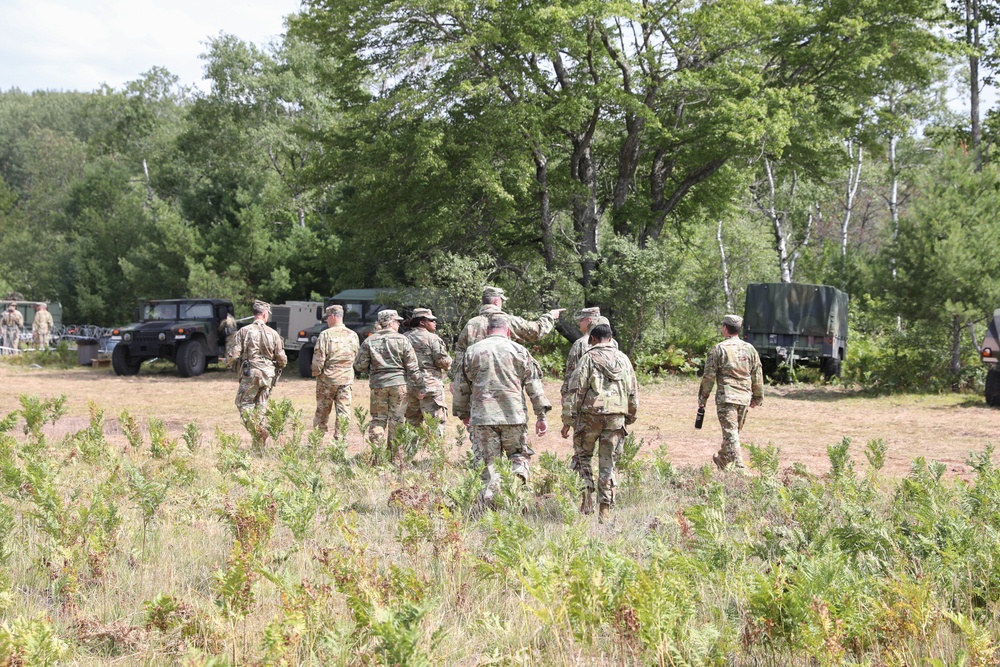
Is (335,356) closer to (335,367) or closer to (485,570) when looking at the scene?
(335,367)

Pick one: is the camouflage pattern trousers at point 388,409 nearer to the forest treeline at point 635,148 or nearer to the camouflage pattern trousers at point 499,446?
the camouflage pattern trousers at point 499,446

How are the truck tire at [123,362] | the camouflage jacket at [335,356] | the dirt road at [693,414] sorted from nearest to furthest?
the camouflage jacket at [335,356] < the dirt road at [693,414] < the truck tire at [123,362]

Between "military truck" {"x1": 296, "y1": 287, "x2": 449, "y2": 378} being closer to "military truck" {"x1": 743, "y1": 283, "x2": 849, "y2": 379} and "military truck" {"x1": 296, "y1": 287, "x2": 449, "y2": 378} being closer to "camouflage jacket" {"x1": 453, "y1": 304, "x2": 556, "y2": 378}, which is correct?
"military truck" {"x1": 743, "y1": 283, "x2": 849, "y2": 379}

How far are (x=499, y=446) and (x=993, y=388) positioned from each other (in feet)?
36.2

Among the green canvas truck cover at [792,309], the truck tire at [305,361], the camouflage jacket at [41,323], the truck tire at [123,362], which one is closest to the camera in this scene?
the green canvas truck cover at [792,309]

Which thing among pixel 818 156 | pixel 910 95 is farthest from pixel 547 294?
pixel 910 95

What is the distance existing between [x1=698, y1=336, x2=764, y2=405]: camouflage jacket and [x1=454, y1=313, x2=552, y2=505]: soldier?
2.43m

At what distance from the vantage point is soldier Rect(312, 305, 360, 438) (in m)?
10.5

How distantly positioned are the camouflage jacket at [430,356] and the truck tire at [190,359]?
11368 millimetres

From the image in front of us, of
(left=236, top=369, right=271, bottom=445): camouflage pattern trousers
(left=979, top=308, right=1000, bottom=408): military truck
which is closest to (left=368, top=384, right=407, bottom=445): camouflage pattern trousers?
(left=236, top=369, right=271, bottom=445): camouflage pattern trousers

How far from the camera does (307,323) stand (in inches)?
819

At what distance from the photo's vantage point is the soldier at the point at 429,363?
9594 millimetres

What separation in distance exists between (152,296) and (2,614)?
32.4 metres

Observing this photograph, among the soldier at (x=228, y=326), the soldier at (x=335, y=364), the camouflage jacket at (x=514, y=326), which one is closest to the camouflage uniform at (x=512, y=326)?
the camouflage jacket at (x=514, y=326)
